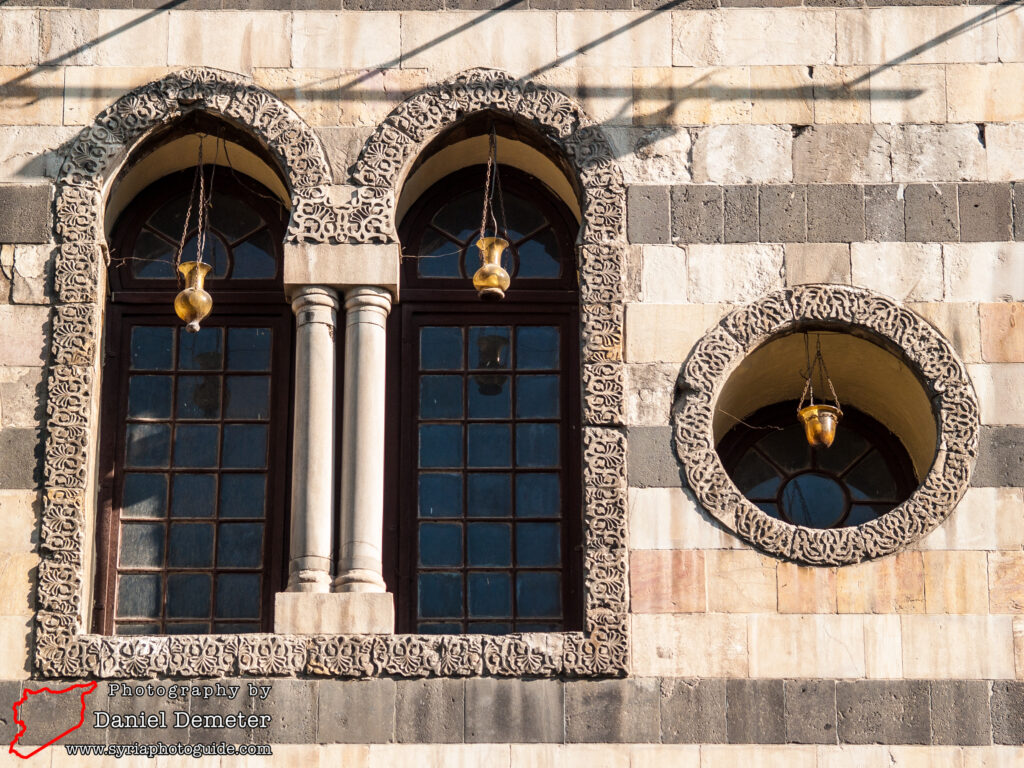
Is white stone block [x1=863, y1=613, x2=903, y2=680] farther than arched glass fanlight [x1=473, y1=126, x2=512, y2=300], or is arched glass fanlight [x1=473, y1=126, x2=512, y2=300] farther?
arched glass fanlight [x1=473, y1=126, x2=512, y2=300]

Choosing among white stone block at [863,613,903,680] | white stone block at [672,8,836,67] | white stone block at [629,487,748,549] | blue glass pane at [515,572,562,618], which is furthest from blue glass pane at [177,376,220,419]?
white stone block at [863,613,903,680]

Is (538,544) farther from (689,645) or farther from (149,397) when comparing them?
(149,397)

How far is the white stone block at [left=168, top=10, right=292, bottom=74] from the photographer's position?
46.0 feet

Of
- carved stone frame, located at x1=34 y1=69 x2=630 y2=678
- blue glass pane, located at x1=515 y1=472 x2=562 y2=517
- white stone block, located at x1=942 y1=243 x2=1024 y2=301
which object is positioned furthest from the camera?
blue glass pane, located at x1=515 y1=472 x2=562 y2=517

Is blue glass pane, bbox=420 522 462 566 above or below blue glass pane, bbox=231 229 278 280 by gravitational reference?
below

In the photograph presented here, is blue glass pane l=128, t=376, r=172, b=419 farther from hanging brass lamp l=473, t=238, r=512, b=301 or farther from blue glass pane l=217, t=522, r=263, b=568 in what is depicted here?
hanging brass lamp l=473, t=238, r=512, b=301

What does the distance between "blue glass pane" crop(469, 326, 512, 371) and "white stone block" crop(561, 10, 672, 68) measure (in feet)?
6.12

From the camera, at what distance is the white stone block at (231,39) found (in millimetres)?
14008

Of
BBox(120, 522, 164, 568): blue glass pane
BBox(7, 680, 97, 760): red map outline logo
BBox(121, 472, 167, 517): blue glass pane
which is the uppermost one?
BBox(121, 472, 167, 517): blue glass pane

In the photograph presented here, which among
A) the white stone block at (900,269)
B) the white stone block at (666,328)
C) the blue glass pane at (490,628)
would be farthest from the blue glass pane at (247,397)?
the white stone block at (900,269)

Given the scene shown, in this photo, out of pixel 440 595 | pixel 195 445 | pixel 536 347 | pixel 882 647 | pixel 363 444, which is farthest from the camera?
pixel 536 347

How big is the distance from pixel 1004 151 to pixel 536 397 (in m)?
3.49

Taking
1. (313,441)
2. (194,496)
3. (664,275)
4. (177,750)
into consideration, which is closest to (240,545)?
(194,496)

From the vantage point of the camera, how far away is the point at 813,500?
1449cm
